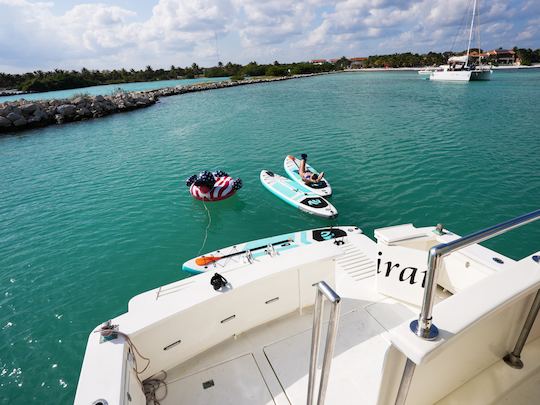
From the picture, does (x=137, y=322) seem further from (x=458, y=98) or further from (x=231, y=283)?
(x=458, y=98)

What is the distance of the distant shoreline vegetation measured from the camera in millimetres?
81938

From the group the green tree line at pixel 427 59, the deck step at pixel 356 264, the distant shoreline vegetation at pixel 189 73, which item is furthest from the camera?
the green tree line at pixel 427 59

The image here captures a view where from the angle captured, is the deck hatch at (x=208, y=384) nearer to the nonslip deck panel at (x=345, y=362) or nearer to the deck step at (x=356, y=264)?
the nonslip deck panel at (x=345, y=362)

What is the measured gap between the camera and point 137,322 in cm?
336


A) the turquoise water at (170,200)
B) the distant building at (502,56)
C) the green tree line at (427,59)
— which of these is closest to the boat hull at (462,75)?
the turquoise water at (170,200)

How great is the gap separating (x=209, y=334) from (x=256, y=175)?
12725 mm

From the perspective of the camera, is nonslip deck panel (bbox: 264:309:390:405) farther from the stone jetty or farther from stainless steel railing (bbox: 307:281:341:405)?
the stone jetty

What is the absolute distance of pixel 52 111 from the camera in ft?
119

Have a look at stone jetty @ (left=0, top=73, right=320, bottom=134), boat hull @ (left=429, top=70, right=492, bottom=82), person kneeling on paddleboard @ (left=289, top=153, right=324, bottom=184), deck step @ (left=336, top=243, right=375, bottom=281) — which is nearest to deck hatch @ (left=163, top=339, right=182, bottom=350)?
deck step @ (left=336, top=243, right=375, bottom=281)

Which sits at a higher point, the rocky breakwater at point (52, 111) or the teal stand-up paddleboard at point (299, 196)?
the rocky breakwater at point (52, 111)

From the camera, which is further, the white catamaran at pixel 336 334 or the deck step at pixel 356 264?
the deck step at pixel 356 264

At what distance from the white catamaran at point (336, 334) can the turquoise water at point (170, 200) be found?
164 inches

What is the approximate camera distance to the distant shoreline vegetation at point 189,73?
81938 millimetres

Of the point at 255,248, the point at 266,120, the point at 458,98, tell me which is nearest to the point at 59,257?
the point at 255,248
